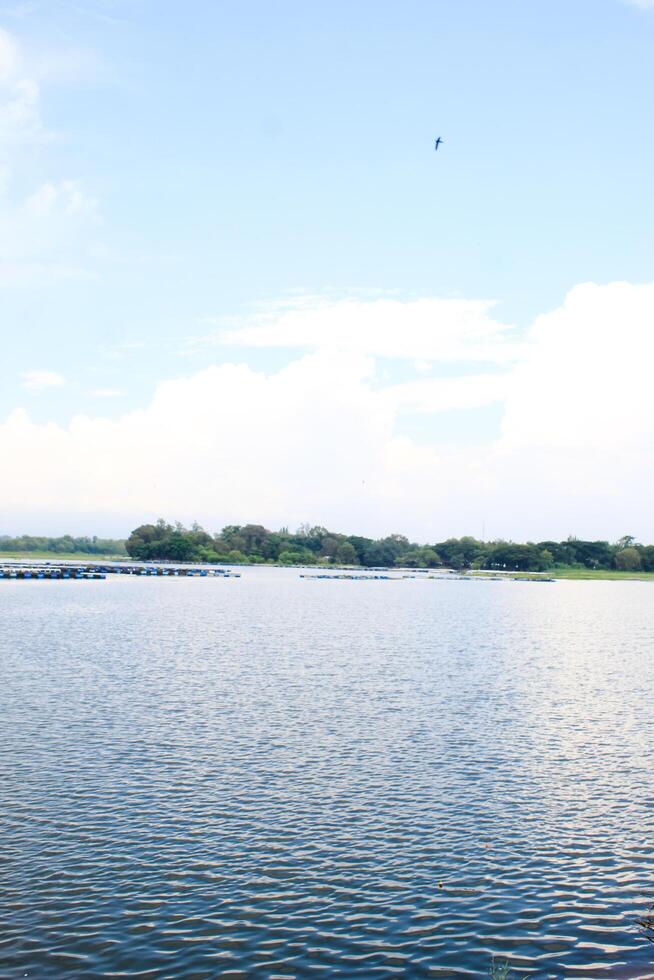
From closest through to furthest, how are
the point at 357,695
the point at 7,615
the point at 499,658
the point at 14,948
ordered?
1. the point at 14,948
2. the point at 357,695
3. the point at 499,658
4. the point at 7,615

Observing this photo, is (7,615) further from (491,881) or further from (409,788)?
(491,881)

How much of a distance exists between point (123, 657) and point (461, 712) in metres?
40.1

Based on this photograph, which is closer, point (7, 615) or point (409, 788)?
point (409, 788)

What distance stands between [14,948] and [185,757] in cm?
2040

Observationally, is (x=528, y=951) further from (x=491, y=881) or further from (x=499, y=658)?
(x=499, y=658)

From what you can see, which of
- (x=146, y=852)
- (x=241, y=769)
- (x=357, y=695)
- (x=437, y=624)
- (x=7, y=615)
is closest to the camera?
(x=146, y=852)

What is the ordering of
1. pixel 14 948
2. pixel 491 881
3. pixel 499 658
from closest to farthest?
pixel 14 948
pixel 491 881
pixel 499 658

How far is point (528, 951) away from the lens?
23.7 m

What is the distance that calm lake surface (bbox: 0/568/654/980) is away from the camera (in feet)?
78.2

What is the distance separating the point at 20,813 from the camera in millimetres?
33812

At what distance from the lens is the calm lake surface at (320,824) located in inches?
938

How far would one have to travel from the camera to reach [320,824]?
33.6 meters

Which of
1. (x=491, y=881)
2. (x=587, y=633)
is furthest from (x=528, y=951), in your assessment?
(x=587, y=633)

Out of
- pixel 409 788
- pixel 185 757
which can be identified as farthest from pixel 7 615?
pixel 409 788
